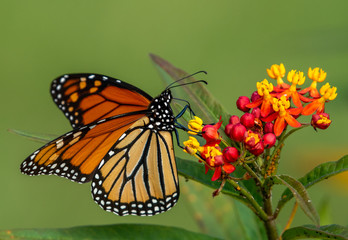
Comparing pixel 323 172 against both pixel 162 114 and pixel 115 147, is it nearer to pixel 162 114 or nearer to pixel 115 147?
pixel 162 114

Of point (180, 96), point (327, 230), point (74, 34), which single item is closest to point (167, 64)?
point (180, 96)

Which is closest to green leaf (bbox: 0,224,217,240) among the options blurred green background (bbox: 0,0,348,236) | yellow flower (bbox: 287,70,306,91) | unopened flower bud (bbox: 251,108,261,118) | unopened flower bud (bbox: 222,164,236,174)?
unopened flower bud (bbox: 222,164,236,174)

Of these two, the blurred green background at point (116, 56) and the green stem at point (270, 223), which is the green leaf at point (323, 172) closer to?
the green stem at point (270, 223)

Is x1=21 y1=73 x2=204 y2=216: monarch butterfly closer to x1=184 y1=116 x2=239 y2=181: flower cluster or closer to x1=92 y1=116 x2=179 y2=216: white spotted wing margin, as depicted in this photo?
x1=92 y1=116 x2=179 y2=216: white spotted wing margin

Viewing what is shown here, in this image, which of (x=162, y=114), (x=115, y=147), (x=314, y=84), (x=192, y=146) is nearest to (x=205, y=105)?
(x=192, y=146)

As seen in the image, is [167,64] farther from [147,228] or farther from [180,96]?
[147,228]

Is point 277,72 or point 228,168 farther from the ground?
point 277,72
